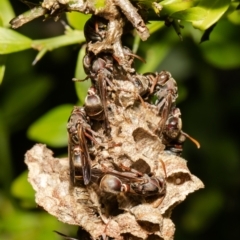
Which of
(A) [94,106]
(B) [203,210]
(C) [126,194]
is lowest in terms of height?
(B) [203,210]

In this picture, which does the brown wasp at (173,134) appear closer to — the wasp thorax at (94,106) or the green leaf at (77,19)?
the wasp thorax at (94,106)

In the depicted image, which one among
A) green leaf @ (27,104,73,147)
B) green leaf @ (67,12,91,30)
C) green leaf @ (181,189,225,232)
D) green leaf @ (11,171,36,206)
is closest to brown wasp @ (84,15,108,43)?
green leaf @ (67,12,91,30)

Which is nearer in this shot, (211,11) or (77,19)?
(211,11)

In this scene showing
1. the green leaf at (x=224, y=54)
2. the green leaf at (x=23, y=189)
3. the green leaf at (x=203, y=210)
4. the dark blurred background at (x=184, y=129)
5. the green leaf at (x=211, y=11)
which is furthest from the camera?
the green leaf at (x=203, y=210)

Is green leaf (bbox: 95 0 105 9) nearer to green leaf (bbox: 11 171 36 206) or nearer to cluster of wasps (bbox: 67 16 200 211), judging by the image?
cluster of wasps (bbox: 67 16 200 211)

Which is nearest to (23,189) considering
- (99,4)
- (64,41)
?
(64,41)

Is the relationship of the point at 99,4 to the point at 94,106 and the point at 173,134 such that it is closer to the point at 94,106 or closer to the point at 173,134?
the point at 94,106

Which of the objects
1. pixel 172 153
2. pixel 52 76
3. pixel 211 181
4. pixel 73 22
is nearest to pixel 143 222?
pixel 172 153

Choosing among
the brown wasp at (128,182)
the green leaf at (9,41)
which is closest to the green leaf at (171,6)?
the brown wasp at (128,182)
